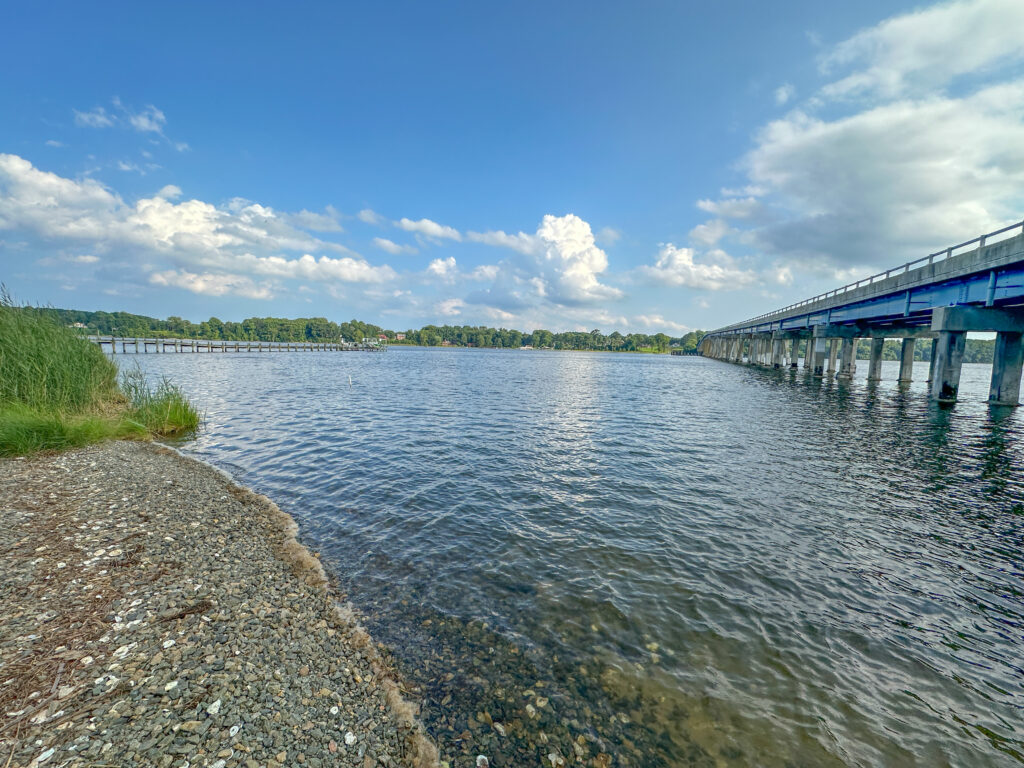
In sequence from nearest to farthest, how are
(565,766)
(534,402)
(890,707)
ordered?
1. (565,766)
2. (890,707)
3. (534,402)

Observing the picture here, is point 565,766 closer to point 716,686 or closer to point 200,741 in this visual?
point 716,686

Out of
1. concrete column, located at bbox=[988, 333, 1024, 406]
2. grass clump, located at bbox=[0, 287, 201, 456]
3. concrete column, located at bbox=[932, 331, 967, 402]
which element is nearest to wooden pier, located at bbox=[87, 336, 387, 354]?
grass clump, located at bbox=[0, 287, 201, 456]

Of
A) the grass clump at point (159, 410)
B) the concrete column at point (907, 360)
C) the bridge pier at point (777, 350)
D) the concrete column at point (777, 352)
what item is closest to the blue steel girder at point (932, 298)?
the concrete column at point (907, 360)

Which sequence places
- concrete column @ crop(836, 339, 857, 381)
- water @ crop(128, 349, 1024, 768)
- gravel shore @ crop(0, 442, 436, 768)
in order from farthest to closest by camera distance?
concrete column @ crop(836, 339, 857, 381) → water @ crop(128, 349, 1024, 768) → gravel shore @ crop(0, 442, 436, 768)

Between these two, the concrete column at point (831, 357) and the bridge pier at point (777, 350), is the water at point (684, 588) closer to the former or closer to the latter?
the concrete column at point (831, 357)

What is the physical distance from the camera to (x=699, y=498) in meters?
13.3

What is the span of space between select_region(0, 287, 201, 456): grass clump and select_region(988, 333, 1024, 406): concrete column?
54.1 metres

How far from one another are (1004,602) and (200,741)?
13.6 m

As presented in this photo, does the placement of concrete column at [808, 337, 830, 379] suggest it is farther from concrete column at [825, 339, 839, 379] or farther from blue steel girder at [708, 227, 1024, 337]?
blue steel girder at [708, 227, 1024, 337]

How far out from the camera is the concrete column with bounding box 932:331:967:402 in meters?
31.1

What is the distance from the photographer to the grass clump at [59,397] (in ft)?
47.3

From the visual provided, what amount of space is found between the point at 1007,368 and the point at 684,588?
40984mm

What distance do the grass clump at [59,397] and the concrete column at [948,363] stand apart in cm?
5178

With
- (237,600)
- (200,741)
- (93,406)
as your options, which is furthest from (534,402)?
(200,741)
